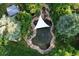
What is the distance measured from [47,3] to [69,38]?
1.07ft

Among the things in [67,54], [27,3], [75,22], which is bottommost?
[67,54]

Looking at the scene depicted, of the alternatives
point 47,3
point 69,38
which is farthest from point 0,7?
point 69,38

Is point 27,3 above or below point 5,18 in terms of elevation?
above

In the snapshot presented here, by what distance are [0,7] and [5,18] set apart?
3.9 inches

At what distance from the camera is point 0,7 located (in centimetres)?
145

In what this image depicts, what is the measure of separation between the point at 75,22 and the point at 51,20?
19cm

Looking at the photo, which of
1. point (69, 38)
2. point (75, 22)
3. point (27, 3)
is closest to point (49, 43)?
point (69, 38)

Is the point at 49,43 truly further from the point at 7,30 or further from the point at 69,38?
the point at 7,30

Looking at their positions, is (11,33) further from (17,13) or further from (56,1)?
(56,1)

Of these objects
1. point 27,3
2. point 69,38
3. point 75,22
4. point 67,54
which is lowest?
point 67,54

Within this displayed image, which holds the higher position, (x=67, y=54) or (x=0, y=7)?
(x=0, y=7)

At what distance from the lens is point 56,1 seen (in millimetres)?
1451

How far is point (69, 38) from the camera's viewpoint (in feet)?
4.66

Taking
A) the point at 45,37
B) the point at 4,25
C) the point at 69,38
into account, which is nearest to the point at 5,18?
the point at 4,25
